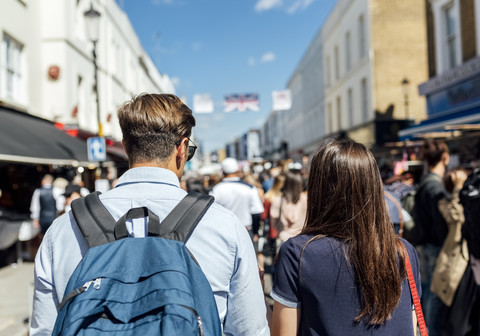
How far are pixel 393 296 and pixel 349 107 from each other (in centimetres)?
2550

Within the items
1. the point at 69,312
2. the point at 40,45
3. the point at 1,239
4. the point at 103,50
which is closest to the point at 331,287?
the point at 69,312

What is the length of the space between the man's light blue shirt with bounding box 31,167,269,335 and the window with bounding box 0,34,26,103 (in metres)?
11.5

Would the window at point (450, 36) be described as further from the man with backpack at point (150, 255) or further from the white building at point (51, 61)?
the man with backpack at point (150, 255)

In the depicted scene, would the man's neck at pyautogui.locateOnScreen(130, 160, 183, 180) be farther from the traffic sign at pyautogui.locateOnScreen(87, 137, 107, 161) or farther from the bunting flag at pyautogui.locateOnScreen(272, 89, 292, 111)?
the bunting flag at pyautogui.locateOnScreen(272, 89, 292, 111)

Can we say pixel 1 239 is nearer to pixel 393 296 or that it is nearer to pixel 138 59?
pixel 393 296

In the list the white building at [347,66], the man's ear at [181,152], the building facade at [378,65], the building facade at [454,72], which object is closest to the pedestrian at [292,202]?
the man's ear at [181,152]

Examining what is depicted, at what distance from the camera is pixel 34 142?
955 centimetres

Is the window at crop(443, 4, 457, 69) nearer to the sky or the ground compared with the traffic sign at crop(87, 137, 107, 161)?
nearer to the sky

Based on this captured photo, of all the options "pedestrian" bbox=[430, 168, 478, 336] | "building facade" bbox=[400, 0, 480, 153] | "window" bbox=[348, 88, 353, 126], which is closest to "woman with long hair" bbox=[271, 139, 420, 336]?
"pedestrian" bbox=[430, 168, 478, 336]

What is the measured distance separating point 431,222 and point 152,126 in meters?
3.76

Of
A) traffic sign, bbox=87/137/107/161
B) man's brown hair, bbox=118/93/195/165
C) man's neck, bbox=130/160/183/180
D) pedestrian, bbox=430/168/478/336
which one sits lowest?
pedestrian, bbox=430/168/478/336

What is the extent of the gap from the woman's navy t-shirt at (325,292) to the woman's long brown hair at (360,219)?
4 centimetres

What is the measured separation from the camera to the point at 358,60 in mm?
23016

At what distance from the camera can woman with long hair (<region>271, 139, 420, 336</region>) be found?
166cm
